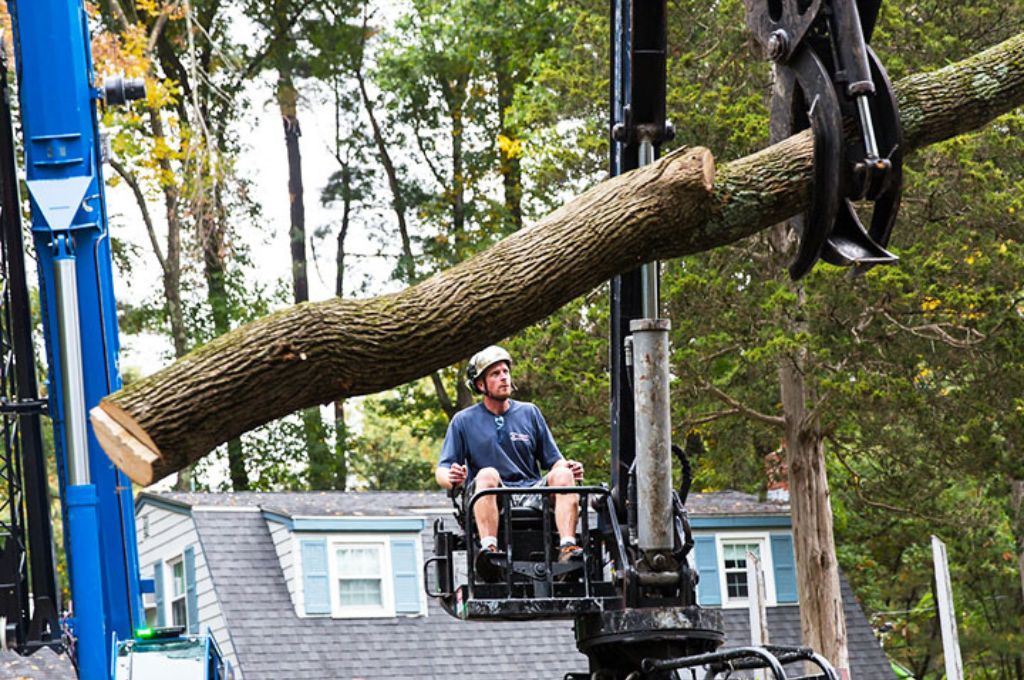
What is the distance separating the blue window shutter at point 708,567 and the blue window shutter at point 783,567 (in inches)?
36.1

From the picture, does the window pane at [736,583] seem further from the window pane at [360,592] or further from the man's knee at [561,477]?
the man's knee at [561,477]

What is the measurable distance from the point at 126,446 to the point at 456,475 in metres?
3.07

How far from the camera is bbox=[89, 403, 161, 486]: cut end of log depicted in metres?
4.79

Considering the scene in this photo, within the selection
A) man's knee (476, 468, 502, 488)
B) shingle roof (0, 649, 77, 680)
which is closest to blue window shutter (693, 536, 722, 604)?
shingle roof (0, 649, 77, 680)

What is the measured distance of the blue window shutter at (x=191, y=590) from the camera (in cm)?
2030

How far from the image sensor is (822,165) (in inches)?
227

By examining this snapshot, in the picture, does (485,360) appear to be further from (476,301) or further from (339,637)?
(339,637)

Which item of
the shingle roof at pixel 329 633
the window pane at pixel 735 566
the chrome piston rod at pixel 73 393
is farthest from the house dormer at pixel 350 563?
the chrome piston rod at pixel 73 393

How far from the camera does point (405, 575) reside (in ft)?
68.0

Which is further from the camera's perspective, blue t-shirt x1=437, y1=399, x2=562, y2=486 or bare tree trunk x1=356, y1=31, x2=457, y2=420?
bare tree trunk x1=356, y1=31, x2=457, y2=420

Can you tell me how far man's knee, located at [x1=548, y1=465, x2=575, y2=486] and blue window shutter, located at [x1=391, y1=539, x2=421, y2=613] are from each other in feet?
43.7

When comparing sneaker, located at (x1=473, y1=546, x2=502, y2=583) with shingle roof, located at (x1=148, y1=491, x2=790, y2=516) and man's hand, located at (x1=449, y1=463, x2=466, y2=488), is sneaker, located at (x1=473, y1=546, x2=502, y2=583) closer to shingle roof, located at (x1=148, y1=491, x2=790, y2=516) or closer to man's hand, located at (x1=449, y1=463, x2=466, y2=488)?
man's hand, located at (x1=449, y1=463, x2=466, y2=488)

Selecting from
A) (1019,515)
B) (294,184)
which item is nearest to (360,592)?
(1019,515)

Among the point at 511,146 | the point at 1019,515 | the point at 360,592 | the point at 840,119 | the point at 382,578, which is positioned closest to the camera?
the point at 840,119
